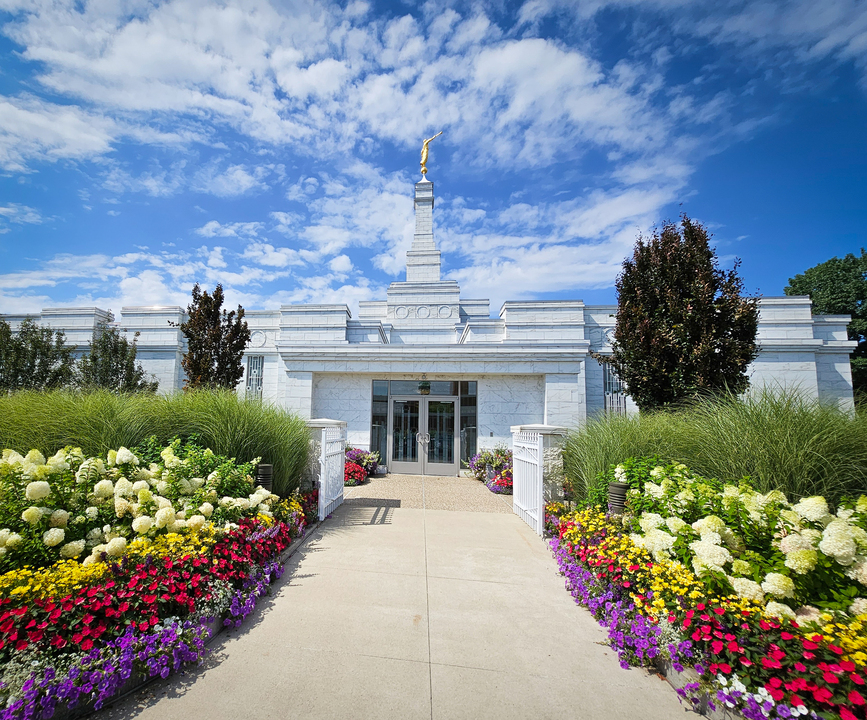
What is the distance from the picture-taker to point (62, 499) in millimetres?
3826

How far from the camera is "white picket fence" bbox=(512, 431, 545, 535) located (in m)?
6.34

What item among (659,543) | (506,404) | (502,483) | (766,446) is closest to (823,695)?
(659,543)

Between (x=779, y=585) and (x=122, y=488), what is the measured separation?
5514mm

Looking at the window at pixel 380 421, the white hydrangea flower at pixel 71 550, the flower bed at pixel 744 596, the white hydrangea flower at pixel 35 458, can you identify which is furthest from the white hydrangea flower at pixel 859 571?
the window at pixel 380 421

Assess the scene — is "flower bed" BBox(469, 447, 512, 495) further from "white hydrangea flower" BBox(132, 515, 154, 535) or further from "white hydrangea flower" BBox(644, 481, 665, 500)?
"white hydrangea flower" BBox(132, 515, 154, 535)

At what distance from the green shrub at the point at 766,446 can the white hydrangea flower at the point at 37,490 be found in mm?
5949

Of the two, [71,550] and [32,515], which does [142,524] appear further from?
[32,515]

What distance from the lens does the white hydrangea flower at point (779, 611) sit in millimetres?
2689

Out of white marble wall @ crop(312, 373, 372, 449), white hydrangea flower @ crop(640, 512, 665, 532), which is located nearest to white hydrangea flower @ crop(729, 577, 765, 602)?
white hydrangea flower @ crop(640, 512, 665, 532)

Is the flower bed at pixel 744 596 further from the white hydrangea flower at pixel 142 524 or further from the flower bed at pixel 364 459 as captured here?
the flower bed at pixel 364 459

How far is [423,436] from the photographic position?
12.6 m

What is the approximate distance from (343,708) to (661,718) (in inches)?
77.2

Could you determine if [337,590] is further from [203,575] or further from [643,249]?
[643,249]

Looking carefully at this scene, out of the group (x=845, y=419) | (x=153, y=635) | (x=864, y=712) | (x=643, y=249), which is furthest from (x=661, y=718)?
(x=643, y=249)
